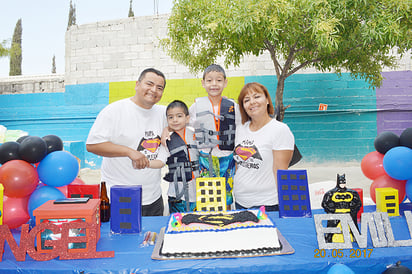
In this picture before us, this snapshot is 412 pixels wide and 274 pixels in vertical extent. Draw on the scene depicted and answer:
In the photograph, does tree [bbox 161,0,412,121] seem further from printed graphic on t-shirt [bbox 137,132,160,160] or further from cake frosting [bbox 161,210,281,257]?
cake frosting [bbox 161,210,281,257]

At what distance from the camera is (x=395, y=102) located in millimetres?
9062

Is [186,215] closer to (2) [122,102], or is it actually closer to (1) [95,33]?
(2) [122,102]

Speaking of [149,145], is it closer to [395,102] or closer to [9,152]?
→ [9,152]

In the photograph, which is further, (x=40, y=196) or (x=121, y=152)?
(x=121, y=152)

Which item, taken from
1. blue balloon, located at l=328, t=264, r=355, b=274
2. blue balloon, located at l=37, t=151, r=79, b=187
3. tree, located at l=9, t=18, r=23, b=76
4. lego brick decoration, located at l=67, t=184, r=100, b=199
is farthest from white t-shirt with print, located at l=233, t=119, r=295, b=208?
tree, located at l=9, t=18, r=23, b=76

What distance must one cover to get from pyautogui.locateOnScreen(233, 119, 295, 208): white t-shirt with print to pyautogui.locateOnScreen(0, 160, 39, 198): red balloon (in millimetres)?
1478

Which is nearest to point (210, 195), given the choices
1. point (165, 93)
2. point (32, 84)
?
point (165, 93)

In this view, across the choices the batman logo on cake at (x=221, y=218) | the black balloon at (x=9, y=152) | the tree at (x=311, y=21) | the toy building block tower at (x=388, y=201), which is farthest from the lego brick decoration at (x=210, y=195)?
the tree at (x=311, y=21)

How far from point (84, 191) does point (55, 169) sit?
0.35 m

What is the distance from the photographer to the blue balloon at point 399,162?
92.6 inches

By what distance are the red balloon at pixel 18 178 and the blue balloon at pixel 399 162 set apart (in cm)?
271

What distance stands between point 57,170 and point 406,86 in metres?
9.94

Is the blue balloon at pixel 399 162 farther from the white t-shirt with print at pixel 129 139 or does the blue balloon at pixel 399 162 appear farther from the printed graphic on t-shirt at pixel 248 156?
the white t-shirt with print at pixel 129 139

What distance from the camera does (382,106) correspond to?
911 centimetres
